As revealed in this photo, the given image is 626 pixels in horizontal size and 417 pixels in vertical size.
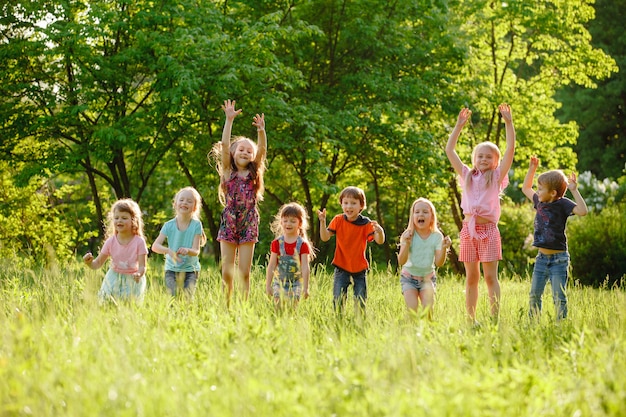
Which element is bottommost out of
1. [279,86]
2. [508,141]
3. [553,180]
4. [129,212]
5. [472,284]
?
[472,284]

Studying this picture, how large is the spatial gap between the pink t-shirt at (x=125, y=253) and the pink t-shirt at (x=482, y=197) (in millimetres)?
2938

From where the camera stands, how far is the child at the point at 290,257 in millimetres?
6281

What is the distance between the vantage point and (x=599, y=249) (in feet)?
37.6

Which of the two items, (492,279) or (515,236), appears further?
(515,236)

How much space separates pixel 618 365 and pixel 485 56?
42.9 feet

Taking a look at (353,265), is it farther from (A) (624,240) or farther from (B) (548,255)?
(A) (624,240)

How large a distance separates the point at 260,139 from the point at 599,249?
732 centimetres

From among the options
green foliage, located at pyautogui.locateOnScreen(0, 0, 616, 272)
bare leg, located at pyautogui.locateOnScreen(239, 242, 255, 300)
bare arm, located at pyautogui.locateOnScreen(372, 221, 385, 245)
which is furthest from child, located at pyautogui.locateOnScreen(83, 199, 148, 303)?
green foliage, located at pyautogui.locateOnScreen(0, 0, 616, 272)

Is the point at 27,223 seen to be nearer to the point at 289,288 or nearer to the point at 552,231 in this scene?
the point at 289,288

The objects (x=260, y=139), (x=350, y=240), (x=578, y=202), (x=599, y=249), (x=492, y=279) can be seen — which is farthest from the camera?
(x=599, y=249)

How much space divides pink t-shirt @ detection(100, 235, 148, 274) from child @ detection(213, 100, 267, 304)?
873mm

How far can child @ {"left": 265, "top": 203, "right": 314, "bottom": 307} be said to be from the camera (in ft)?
20.6

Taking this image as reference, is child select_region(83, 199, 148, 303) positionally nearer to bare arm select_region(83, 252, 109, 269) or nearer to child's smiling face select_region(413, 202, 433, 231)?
bare arm select_region(83, 252, 109, 269)

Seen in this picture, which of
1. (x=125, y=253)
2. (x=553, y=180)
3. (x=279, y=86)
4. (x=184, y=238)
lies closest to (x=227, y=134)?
(x=184, y=238)
